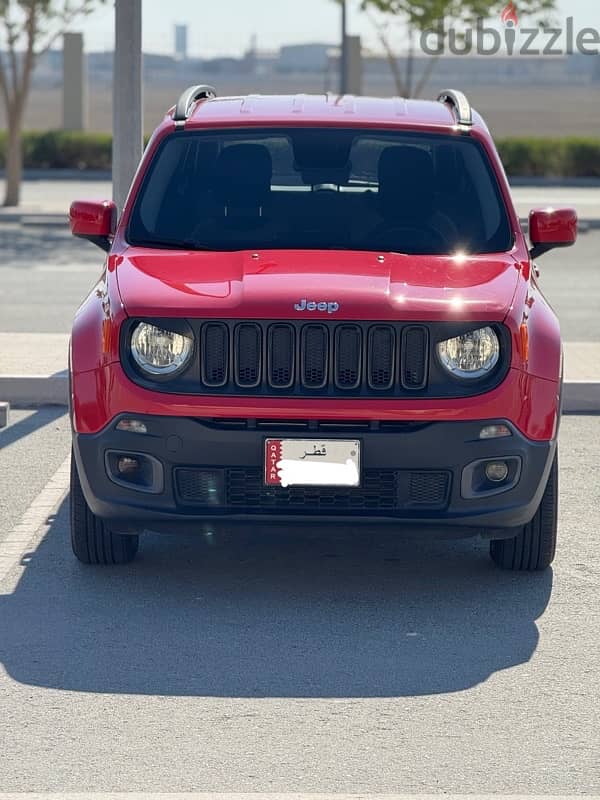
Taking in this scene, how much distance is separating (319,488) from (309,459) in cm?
11

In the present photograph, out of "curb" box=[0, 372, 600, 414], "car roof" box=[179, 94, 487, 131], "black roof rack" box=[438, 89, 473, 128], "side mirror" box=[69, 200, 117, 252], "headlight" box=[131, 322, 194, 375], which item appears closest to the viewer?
"headlight" box=[131, 322, 194, 375]

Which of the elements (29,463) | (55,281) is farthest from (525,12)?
(29,463)

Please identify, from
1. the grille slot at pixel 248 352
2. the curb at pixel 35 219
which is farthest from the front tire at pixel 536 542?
A: the curb at pixel 35 219

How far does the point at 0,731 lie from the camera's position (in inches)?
199

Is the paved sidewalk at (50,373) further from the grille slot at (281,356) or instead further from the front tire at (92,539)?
the grille slot at (281,356)

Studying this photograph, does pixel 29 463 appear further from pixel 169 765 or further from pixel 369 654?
pixel 169 765

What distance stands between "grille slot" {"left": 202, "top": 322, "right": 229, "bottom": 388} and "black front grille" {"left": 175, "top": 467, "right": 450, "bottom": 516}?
338 mm

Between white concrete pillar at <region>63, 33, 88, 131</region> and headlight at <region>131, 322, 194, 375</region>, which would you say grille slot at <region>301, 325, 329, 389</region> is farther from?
white concrete pillar at <region>63, 33, 88, 131</region>

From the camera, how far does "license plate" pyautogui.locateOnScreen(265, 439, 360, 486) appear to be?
6227 millimetres

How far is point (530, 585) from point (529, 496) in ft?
1.87

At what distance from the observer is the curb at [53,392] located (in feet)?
35.0

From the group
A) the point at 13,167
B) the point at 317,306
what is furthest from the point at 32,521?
the point at 13,167

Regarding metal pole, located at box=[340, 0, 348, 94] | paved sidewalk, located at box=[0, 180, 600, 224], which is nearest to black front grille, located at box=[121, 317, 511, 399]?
paved sidewalk, located at box=[0, 180, 600, 224]

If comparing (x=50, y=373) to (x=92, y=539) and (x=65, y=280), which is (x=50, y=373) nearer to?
(x=92, y=539)
